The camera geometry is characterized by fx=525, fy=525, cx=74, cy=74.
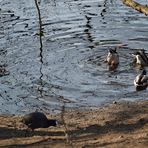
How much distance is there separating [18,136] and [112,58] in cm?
693

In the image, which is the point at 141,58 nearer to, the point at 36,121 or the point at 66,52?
the point at 66,52

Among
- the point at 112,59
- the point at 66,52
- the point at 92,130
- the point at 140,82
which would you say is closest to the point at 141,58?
the point at 112,59

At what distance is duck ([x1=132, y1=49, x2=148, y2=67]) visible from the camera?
58.9 ft

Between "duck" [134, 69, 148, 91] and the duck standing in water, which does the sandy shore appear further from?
the duck standing in water

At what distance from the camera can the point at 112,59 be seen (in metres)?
17.8

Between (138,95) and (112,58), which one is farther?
(112,58)

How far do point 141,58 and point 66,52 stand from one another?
3076 mm

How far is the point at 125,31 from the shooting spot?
22.0m

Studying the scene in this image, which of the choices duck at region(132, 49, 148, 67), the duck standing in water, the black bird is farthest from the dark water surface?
the black bird

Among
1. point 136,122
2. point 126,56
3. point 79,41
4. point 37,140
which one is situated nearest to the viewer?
point 37,140

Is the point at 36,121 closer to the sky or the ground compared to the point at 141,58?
closer to the sky

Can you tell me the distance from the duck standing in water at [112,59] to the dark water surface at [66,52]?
20 cm

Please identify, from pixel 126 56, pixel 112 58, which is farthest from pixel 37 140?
pixel 126 56

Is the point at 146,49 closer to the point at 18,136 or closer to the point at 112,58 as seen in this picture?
the point at 112,58
